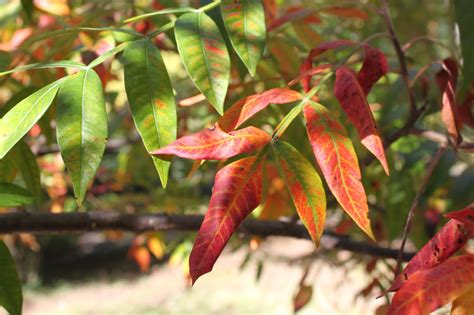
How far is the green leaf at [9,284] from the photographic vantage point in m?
0.75

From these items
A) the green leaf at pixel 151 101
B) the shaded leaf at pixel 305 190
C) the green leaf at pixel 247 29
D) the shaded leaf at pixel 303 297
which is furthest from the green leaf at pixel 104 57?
the shaded leaf at pixel 303 297

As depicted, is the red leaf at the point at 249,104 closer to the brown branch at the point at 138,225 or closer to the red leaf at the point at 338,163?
the red leaf at the point at 338,163

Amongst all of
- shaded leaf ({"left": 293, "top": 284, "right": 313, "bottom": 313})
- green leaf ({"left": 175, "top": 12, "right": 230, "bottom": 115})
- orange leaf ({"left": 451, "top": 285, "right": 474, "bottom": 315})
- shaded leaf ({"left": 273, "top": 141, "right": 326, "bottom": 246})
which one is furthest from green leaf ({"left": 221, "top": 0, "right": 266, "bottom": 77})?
shaded leaf ({"left": 293, "top": 284, "right": 313, "bottom": 313})

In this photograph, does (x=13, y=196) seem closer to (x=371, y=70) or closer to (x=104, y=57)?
(x=104, y=57)

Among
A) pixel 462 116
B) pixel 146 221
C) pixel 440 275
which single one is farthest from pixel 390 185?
pixel 440 275

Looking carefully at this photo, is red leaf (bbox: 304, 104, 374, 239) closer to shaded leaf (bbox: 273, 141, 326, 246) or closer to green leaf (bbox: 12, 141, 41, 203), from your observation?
shaded leaf (bbox: 273, 141, 326, 246)

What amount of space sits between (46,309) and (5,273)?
17.7ft

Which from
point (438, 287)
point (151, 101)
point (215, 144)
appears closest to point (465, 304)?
point (438, 287)

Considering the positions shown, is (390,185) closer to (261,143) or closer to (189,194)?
(261,143)

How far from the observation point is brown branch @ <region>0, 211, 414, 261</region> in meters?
0.96

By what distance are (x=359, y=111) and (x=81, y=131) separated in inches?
12.0

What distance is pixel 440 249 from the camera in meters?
0.66

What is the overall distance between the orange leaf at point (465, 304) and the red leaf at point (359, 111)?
0.48 ft

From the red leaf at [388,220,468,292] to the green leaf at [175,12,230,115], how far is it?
0.87ft
